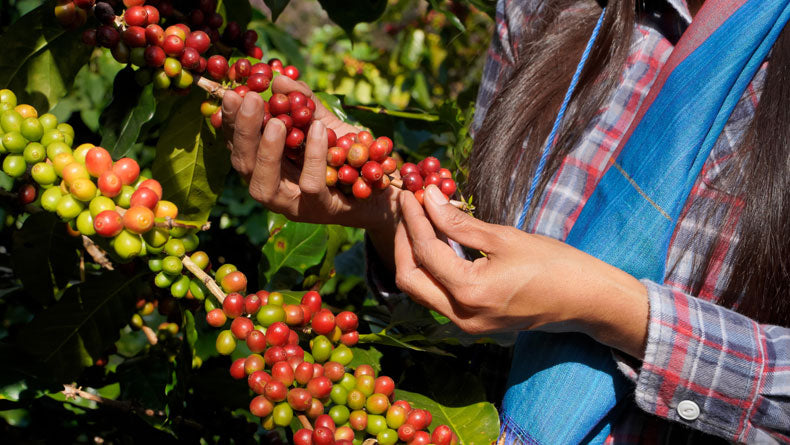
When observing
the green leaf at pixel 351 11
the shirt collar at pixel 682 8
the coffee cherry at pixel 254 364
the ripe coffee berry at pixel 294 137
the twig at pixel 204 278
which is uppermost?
the shirt collar at pixel 682 8

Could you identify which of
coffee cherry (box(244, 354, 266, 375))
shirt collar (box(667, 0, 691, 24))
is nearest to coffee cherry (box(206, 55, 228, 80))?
coffee cherry (box(244, 354, 266, 375))

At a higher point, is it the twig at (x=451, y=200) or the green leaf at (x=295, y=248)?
the twig at (x=451, y=200)

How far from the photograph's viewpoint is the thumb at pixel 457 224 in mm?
974

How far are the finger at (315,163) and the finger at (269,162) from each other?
45mm

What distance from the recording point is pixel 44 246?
1170mm

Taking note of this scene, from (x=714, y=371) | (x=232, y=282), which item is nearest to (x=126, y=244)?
(x=232, y=282)

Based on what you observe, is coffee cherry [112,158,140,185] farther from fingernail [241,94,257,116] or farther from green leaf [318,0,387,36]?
green leaf [318,0,387,36]

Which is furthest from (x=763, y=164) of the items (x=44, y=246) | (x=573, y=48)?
(x=44, y=246)

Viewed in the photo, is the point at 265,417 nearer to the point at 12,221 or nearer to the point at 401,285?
the point at 401,285

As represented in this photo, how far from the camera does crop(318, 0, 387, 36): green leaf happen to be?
1.32 metres

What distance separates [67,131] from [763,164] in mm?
1130

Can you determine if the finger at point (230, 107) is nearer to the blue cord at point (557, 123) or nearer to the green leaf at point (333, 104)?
the green leaf at point (333, 104)

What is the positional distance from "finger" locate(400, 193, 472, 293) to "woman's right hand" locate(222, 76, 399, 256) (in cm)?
8

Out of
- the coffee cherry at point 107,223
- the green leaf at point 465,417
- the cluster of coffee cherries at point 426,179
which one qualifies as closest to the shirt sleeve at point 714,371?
the green leaf at point 465,417
